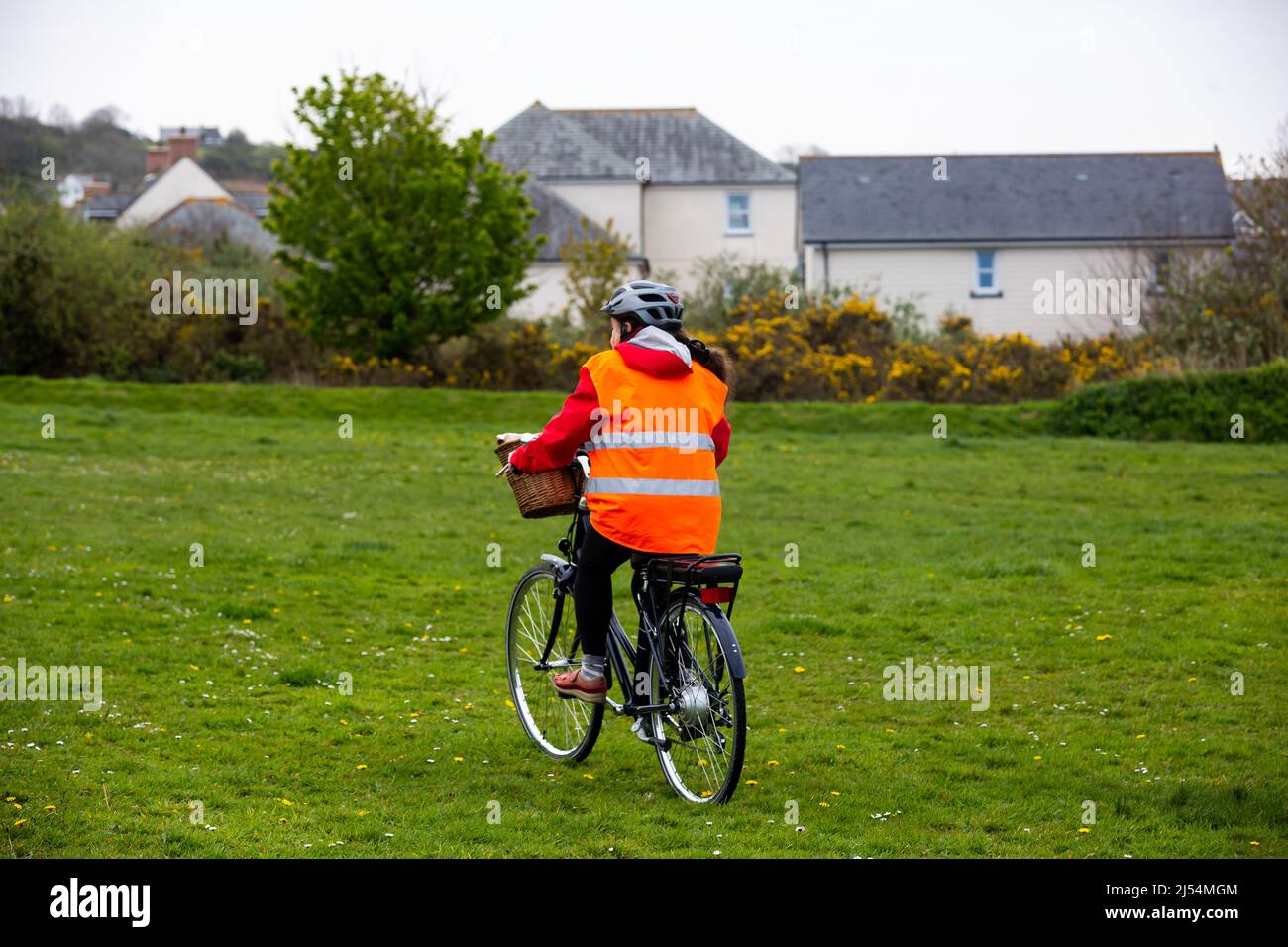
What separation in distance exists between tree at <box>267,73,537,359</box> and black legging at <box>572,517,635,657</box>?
20.6 metres

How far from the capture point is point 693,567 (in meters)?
5.73

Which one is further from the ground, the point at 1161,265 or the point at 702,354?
the point at 1161,265

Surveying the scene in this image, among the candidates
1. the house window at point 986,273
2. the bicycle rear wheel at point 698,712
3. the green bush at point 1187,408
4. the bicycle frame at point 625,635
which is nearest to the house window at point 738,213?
the house window at point 986,273

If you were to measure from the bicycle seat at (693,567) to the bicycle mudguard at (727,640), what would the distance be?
133 millimetres

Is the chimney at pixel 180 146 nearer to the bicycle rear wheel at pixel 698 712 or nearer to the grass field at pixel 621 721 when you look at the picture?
the grass field at pixel 621 721

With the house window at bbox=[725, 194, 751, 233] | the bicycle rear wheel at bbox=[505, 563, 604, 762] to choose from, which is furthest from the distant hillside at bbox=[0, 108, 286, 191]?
the bicycle rear wheel at bbox=[505, 563, 604, 762]

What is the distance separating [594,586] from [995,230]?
39.8m

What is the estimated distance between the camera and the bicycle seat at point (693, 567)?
570 cm

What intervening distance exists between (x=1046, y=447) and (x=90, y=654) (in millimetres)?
15356

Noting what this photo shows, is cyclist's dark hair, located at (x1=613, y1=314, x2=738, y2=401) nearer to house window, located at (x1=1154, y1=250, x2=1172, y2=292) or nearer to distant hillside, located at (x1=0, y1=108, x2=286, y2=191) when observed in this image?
house window, located at (x1=1154, y1=250, x2=1172, y2=292)

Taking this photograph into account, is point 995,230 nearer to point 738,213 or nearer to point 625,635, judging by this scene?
point 738,213

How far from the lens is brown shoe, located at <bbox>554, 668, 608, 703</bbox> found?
6348mm

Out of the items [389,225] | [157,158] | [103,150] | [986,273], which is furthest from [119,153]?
[389,225]

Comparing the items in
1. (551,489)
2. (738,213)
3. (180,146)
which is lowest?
(551,489)
